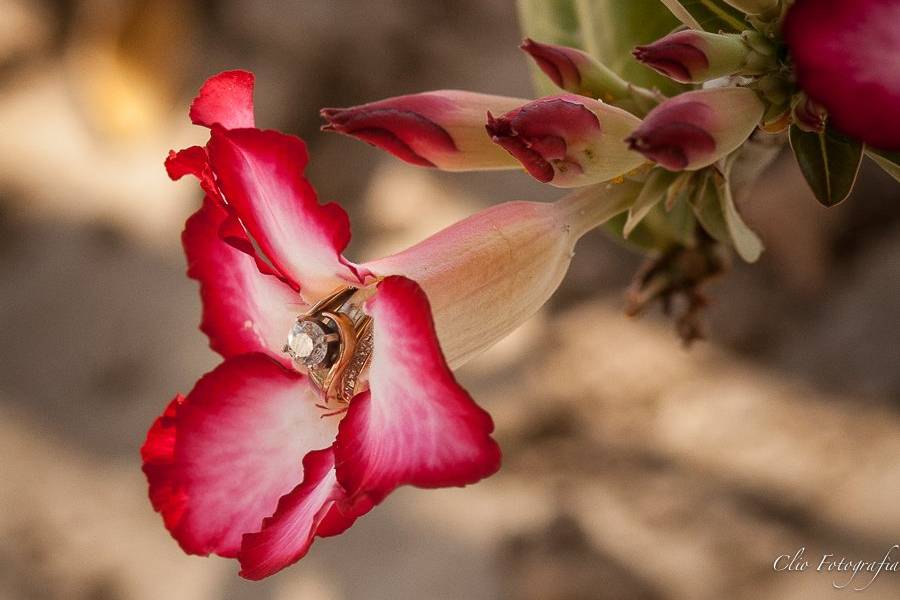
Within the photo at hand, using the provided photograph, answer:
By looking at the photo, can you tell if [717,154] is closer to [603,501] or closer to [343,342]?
[343,342]

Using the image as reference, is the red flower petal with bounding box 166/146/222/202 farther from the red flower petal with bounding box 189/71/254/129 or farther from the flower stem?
the flower stem

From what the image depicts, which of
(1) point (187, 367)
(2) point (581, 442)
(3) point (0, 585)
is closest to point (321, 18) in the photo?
(1) point (187, 367)

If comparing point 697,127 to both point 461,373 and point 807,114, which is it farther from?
point 461,373

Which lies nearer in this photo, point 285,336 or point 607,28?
point 285,336

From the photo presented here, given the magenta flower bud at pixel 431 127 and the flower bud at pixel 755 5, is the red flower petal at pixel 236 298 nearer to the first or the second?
the magenta flower bud at pixel 431 127

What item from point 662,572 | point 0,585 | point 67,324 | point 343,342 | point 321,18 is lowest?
point 0,585
